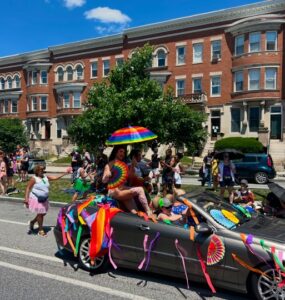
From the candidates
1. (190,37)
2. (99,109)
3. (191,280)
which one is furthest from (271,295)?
(190,37)

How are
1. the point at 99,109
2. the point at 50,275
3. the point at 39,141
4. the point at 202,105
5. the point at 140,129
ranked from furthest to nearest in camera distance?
the point at 39,141, the point at 202,105, the point at 99,109, the point at 140,129, the point at 50,275

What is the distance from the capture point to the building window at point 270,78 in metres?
31.9

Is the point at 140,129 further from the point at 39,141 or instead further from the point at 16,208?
the point at 39,141

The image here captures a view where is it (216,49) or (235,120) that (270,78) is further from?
(216,49)

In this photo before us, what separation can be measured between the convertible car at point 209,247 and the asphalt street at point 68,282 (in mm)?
195

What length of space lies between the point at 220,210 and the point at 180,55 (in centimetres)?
3342

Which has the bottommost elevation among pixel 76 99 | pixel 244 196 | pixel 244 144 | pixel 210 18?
pixel 244 196

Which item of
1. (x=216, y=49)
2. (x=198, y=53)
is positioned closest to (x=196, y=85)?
(x=198, y=53)

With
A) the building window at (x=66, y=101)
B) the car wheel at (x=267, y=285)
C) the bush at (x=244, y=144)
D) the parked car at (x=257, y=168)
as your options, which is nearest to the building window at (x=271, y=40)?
the bush at (x=244, y=144)

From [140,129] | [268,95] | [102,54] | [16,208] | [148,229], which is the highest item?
[102,54]

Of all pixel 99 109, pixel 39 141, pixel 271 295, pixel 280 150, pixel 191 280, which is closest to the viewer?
pixel 271 295

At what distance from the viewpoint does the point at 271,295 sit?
4.54 meters

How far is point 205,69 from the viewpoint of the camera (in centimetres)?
3591

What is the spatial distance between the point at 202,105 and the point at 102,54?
13.6 m
